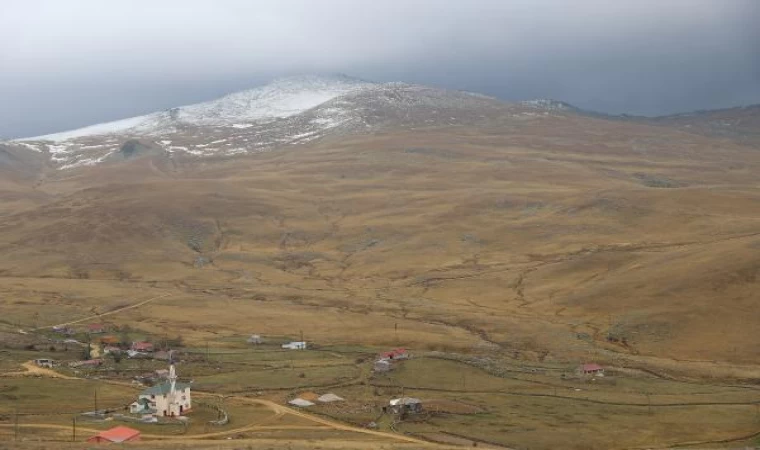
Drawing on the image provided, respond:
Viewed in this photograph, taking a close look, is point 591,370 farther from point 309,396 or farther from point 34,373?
point 34,373

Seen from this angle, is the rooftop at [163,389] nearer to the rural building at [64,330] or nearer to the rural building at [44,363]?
the rural building at [44,363]

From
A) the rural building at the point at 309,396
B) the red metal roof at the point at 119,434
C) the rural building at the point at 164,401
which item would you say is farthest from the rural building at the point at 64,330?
the red metal roof at the point at 119,434

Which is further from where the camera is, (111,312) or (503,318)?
(111,312)

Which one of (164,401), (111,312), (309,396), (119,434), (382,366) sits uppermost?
(119,434)

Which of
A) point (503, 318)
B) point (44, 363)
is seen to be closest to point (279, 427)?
point (44, 363)

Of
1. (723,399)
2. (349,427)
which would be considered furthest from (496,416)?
(723,399)

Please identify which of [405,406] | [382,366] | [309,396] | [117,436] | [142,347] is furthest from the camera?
[142,347]
